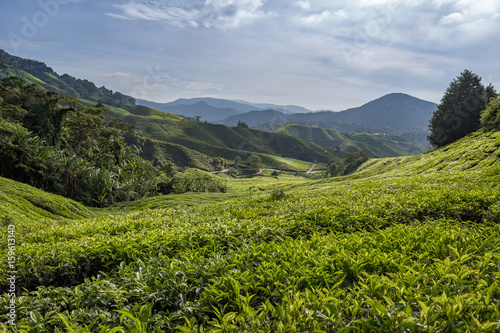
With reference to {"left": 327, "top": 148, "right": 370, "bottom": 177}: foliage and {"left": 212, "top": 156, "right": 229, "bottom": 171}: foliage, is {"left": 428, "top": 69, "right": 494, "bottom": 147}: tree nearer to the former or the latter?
{"left": 327, "top": 148, "right": 370, "bottom": 177}: foliage

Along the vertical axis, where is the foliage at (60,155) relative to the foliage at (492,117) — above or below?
below

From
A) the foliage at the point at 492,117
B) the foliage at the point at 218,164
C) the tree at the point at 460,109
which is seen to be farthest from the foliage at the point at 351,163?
the foliage at the point at 218,164

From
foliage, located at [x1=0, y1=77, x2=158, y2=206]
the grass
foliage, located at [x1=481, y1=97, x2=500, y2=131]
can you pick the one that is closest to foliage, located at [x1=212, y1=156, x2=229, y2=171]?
foliage, located at [x1=0, y1=77, x2=158, y2=206]

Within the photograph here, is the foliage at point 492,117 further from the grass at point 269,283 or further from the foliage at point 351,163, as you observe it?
the foliage at point 351,163

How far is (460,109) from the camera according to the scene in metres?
62.0

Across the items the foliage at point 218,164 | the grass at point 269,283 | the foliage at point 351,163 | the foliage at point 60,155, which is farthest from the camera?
the foliage at point 218,164

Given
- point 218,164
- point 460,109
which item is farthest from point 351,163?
point 218,164

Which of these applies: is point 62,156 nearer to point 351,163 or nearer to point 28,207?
point 28,207

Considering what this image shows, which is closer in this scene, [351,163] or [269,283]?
[269,283]

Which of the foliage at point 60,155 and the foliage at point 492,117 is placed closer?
the foliage at point 60,155

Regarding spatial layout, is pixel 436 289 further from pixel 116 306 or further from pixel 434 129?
pixel 434 129

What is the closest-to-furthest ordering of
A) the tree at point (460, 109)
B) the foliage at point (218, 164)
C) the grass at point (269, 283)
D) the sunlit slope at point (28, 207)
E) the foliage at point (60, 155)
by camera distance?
1. the grass at point (269, 283)
2. the sunlit slope at point (28, 207)
3. the foliage at point (60, 155)
4. the tree at point (460, 109)
5. the foliage at point (218, 164)

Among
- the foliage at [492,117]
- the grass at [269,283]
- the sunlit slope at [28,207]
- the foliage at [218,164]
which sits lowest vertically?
the foliage at [218,164]

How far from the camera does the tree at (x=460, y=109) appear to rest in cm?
6065
